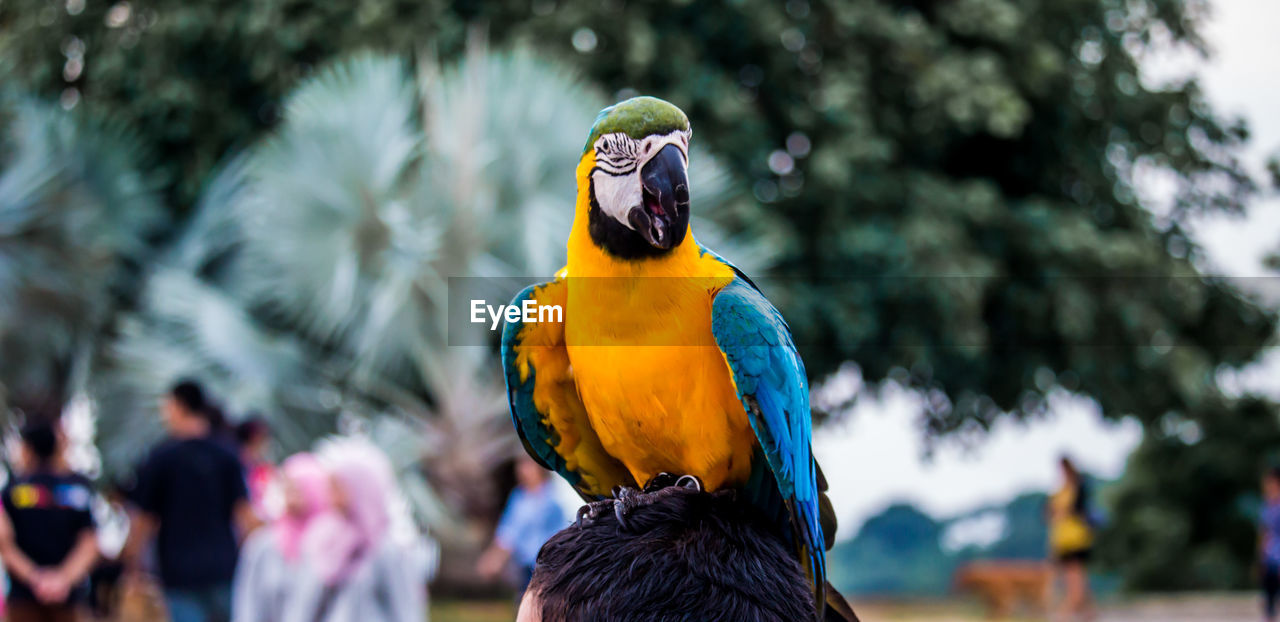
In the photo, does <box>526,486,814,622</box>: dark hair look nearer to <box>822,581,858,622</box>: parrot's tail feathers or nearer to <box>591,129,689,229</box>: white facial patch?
<box>822,581,858,622</box>: parrot's tail feathers

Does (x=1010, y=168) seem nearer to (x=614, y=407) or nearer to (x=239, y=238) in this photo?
(x=239, y=238)

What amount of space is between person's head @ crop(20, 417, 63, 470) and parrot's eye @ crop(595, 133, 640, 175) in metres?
5.32

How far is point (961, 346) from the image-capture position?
11930mm

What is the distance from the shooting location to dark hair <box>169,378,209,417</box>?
625cm

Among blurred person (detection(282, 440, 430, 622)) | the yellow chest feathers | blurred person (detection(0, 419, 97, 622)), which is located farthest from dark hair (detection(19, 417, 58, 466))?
the yellow chest feathers

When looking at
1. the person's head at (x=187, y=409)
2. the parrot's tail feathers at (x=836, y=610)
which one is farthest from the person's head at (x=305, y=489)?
the parrot's tail feathers at (x=836, y=610)

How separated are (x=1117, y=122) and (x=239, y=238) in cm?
970

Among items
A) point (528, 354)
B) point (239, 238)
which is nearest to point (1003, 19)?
point (239, 238)

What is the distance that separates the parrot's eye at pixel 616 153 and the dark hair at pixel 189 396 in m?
5.05

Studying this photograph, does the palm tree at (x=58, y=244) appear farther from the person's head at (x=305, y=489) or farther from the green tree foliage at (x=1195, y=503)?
the green tree foliage at (x=1195, y=503)

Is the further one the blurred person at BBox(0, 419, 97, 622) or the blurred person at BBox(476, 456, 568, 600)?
the blurred person at BBox(0, 419, 97, 622)

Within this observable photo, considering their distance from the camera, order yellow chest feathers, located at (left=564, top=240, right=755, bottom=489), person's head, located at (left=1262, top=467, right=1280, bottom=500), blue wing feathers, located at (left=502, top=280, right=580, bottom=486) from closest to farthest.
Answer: yellow chest feathers, located at (left=564, top=240, right=755, bottom=489)
blue wing feathers, located at (left=502, top=280, right=580, bottom=486)
person's head, located at (left=1262, top=467, right=1280, bottom=500)

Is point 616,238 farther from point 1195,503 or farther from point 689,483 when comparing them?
point 1195,503

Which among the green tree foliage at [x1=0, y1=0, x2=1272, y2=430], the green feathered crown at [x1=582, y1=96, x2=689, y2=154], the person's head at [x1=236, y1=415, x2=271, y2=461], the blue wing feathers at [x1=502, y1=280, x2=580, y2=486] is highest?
the green tree foliage at [x1=0, y1=0, x2=1272, y2=430]
